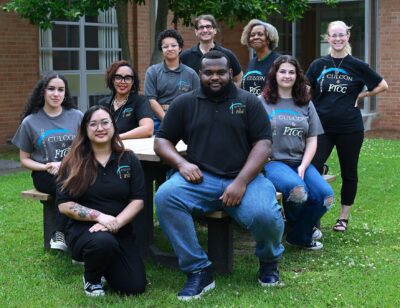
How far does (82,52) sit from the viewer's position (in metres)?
14.9

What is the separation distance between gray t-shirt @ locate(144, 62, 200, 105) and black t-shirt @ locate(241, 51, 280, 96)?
1.68 feet

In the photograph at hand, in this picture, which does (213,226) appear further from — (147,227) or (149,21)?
(149,21)

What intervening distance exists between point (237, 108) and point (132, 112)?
62.0 inches

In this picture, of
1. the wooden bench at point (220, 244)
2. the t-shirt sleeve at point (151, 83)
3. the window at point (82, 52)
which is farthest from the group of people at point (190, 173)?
the window at point (82, 52)

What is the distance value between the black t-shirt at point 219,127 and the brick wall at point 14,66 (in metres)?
8.70

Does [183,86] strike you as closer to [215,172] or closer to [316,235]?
[316,235]

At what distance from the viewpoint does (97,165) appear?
5.05 meters

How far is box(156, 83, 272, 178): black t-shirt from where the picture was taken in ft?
16.6

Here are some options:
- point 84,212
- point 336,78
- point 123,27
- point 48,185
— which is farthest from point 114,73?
point 123,27

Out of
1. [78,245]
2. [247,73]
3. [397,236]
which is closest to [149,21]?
[247,73]

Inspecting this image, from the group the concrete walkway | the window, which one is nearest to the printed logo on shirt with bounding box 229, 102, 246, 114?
the concrete walkway

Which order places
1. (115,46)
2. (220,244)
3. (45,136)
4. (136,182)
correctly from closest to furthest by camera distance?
(136,182)
(220,244)
(45,136)
(115,46)

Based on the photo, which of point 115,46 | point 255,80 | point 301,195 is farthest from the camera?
point 115,46

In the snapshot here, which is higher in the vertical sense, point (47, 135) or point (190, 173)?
point (47, 135)
